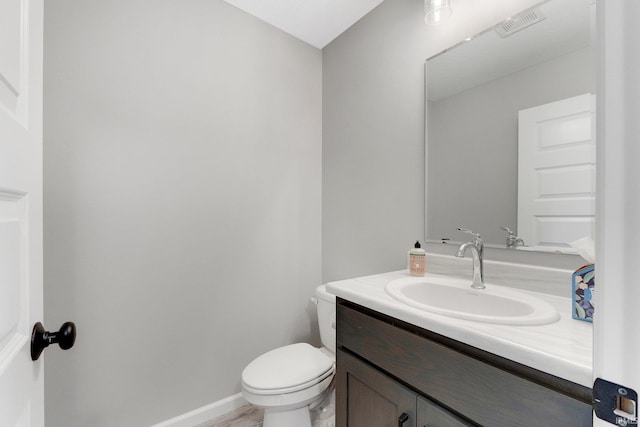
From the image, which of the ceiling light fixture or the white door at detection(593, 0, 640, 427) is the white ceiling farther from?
the white door at detection(593, 0, 640, 427)

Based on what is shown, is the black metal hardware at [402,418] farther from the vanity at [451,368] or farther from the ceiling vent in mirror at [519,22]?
the ceiling vent in mirror at [519,22]

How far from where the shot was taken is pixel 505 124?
1.15 meters

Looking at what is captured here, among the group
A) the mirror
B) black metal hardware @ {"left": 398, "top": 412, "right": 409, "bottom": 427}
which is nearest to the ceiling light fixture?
the mirror

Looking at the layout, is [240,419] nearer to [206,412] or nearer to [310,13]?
[206,412]

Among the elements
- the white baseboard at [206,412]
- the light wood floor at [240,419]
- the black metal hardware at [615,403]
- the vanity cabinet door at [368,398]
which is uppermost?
the black metal hardware at [615,403]

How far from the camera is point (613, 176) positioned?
1.04 ft

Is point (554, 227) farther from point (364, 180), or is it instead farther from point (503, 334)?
point (364, 180)

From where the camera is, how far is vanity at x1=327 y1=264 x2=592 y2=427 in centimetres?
57

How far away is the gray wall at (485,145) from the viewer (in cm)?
102

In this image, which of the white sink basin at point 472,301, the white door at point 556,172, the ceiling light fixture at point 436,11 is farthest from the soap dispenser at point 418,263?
the ceiling light fixture at point 436,11

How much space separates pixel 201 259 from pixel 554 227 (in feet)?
5.31

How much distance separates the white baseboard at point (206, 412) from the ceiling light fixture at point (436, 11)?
7.36 feet

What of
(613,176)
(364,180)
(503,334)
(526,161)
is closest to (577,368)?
(503,334)

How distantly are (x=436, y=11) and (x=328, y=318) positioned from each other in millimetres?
1619
